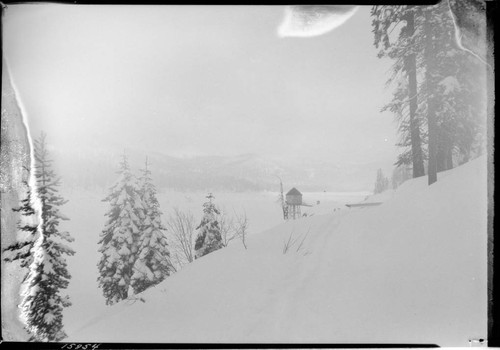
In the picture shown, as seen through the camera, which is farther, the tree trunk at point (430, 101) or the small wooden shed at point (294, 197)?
the small wooden shed at point (294, 197)

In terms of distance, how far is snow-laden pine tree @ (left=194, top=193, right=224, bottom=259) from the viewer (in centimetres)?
229

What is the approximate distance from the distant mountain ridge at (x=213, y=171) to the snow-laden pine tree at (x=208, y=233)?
0.61ft

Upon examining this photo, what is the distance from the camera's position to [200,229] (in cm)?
231

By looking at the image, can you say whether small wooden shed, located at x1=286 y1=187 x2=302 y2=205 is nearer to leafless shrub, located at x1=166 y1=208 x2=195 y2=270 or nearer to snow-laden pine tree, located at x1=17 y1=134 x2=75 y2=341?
leafless shrub, located at x1=166 y1=208 x2=195 y2=270

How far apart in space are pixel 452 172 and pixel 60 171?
3.38 metres

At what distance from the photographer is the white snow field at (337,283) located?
2154mm

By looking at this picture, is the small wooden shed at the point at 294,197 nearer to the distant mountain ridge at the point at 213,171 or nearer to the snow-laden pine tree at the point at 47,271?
the distant mountain ridge at the point at 213,171

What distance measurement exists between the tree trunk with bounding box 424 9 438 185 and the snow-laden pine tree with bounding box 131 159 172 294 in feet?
7.89

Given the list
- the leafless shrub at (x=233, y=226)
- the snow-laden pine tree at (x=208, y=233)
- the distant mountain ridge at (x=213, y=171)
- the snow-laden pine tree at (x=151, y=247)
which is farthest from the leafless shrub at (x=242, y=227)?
the snow-laden pine tree at (x=151, y=247)

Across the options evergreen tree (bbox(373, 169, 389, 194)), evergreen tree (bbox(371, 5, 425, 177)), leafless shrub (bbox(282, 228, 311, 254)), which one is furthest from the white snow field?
evergreen tree (bbox(371, 5, 425, 177))

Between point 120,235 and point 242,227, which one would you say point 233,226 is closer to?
point 242,227

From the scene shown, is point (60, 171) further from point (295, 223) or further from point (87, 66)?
point (295, 223)

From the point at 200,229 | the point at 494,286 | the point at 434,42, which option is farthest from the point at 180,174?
the point at 494,286

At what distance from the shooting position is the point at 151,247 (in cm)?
229
